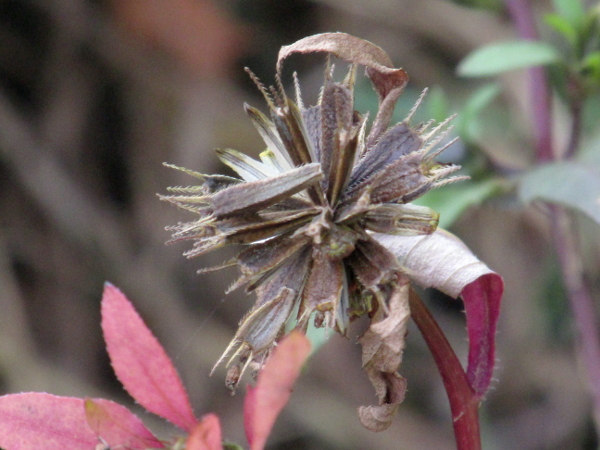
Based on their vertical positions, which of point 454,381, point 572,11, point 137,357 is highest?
point 572,11

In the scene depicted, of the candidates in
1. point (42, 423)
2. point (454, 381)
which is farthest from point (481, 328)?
point (42, 423)

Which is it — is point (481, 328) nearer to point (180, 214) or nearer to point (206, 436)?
point (206, 436)

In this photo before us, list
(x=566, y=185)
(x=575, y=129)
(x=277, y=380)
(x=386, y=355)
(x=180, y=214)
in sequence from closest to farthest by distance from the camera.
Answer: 1. (x=277, y=380)
2. (x=386, y=355)
3. (x=566, y=185)
4. (x=575, y=129)
5. (x=180, y=214)

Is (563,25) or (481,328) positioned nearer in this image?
(481,328)

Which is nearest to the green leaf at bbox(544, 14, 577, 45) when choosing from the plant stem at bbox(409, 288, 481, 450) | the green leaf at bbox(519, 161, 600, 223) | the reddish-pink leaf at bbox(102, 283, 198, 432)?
the green leaf at bbox(519, 161, 600, 223)

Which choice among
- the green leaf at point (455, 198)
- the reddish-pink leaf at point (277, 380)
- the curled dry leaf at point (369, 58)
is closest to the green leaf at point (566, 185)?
the green leaf at point (455, 198)

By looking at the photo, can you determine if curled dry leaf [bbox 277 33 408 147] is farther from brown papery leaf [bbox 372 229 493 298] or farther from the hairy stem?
the hairy stem

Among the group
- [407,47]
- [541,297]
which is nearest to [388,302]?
[541,297]
